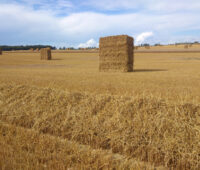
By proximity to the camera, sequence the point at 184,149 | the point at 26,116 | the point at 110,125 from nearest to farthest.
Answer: the point at 184,149 < the point at 110,125 < the point at 26,116

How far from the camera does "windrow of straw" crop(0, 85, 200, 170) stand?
335cm

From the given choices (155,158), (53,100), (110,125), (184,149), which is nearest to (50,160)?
(110,125)

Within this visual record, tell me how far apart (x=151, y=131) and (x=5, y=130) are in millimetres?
3247

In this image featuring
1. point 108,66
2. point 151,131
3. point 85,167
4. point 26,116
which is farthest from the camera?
point 108,66

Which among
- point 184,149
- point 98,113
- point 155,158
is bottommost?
point 155,158

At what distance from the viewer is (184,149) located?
326 cm

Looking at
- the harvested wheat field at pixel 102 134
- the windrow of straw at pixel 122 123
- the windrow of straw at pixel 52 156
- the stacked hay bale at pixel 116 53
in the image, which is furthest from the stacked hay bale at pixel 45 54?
the windrow of straw at pixel 52 156

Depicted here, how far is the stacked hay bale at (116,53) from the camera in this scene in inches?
587

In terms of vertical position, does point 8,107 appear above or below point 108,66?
below

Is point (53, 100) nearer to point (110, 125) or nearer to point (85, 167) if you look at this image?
point (110, 125)

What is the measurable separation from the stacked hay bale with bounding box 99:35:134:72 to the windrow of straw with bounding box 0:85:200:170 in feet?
32.7

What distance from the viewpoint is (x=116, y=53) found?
15242 mm

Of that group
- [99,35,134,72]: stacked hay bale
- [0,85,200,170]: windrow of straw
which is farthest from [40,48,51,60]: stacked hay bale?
[0,85,200,170]: windrow of straw

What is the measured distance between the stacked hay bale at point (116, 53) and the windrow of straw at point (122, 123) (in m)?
9.97
